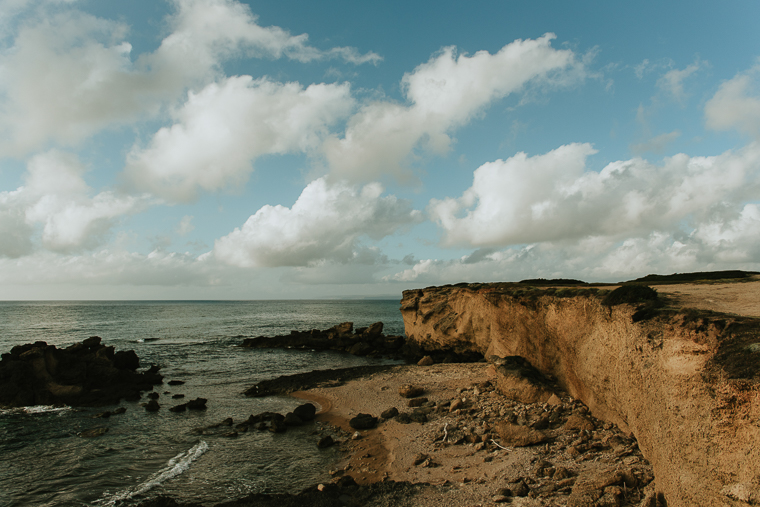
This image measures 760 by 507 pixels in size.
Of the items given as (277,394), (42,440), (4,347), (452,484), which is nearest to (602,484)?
(452,484)

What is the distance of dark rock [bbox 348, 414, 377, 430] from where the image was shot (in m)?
18.5

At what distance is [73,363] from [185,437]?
15.0m

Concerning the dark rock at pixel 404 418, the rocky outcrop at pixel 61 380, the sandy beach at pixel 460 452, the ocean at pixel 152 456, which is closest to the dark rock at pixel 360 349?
the ocean at pixel 152 456

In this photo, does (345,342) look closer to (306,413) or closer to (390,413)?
(306,413)

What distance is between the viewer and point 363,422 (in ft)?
61.0

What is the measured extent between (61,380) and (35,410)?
288 cm

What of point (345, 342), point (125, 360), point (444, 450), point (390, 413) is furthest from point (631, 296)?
point (345, 342)

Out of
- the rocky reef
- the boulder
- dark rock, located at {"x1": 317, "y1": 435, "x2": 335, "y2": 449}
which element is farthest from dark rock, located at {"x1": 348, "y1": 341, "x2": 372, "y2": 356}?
dark rock, located at {"x1": 317, "y1": 435, "x2": 335, "y2": 449}

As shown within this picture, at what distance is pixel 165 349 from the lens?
158 feet

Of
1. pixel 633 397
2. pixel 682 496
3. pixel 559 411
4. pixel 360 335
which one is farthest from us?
pixel 360 335

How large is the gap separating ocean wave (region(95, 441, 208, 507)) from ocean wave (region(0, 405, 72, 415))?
12.0m

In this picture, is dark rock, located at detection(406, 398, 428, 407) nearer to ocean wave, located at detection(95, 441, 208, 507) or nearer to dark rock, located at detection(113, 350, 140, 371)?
ocean wave, located at detection(95, 441, 208, 507)

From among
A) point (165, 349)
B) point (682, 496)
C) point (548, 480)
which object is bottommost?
point (165, 349)

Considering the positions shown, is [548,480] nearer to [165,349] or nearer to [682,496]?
[682,496]
